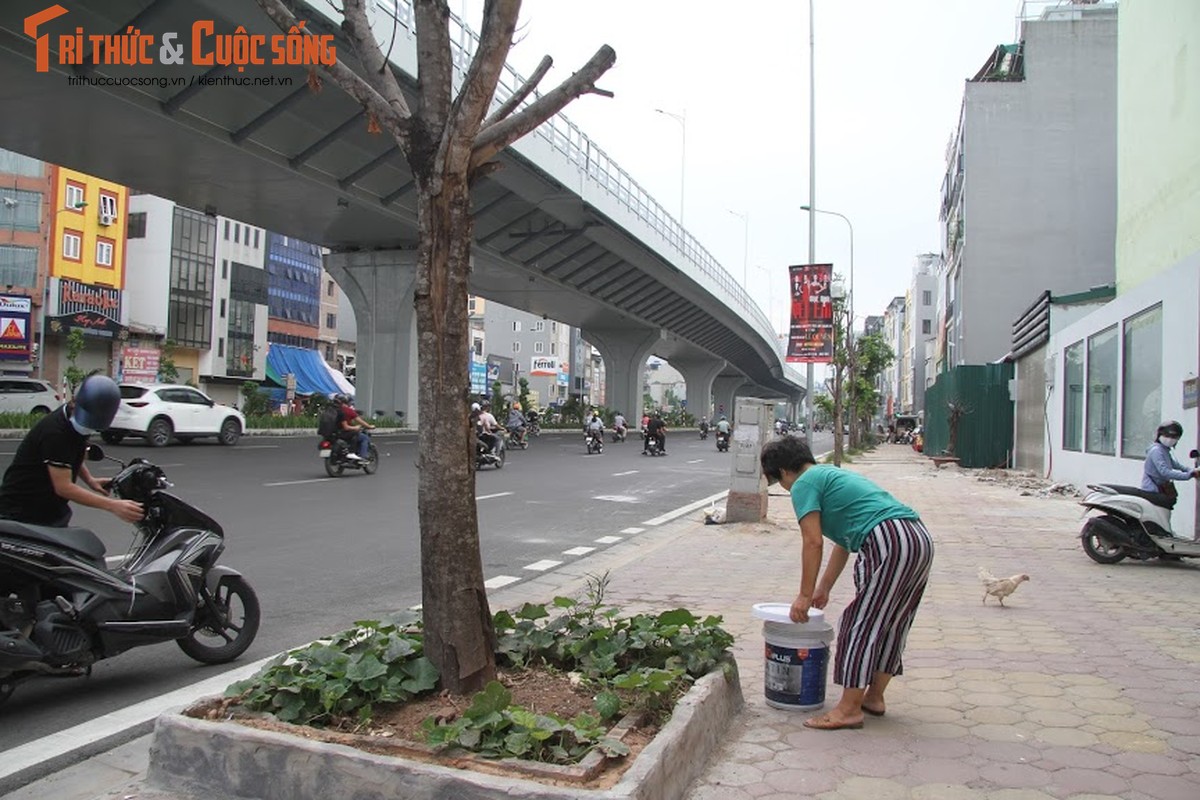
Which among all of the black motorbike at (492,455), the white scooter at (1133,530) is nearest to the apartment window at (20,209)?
the black motorbike at (492,455)

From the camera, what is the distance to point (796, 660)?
386 cm

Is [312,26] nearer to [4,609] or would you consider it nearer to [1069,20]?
[4,609]

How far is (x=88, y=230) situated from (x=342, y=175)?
89.0ft

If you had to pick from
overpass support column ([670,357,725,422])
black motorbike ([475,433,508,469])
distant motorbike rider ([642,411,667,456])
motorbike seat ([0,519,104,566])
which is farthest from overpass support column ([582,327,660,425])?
motorbike seat ([0,519,104,566])

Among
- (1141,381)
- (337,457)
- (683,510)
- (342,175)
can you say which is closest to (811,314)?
(1141,381)

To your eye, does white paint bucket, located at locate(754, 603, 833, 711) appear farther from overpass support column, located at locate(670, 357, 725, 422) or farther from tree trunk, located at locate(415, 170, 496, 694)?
overpass support column, located at locate(670, 357, 725, 422)

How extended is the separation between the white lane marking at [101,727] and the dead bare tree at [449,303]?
3.39 feet

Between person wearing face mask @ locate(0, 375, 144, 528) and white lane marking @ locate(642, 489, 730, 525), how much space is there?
8.12m

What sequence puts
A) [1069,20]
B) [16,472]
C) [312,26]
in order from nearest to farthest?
[16,472], [312,26], [1069,20]

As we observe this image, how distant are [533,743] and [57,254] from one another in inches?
1855

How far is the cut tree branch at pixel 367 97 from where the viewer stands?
3471 mm

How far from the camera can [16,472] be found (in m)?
4.16

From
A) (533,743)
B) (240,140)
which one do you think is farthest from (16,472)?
(240,140)

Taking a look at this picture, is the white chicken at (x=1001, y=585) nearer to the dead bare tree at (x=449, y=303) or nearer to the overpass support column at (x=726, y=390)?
the dead bare tree at (x=449, y=303)
